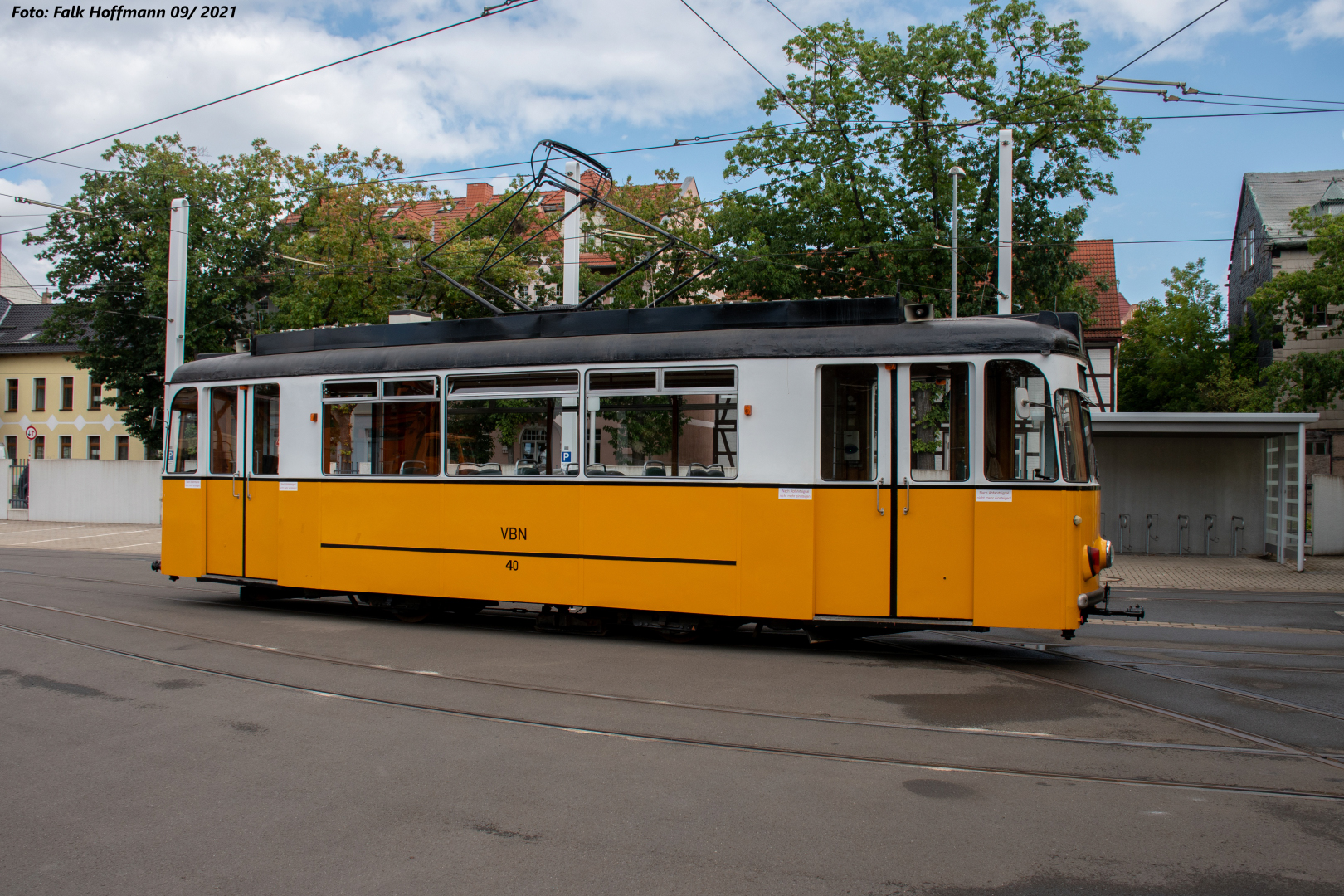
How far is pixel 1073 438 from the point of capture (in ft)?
26.3

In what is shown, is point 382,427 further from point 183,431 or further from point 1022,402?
point 1022,402

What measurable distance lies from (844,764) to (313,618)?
742 centimetres

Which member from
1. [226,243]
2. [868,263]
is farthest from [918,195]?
[226,243]

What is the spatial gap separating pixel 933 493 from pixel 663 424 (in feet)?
8.13

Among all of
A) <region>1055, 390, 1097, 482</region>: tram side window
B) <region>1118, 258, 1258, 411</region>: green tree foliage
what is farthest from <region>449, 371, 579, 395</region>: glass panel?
<region>1118, 258, 1258, 411</region>: green tree foliage

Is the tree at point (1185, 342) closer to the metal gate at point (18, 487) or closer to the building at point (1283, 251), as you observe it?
the building at point (1283, 251)

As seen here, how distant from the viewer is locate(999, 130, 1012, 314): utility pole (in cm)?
1508

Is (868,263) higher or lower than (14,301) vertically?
lower

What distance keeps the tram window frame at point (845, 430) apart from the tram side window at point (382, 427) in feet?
12.9

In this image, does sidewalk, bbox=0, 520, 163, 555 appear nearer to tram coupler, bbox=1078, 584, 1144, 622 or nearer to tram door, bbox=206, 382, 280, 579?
tram door, bbox=206, 382, 280, 579

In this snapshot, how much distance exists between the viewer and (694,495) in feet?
28.8

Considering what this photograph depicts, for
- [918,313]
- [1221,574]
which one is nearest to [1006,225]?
[1221,574]

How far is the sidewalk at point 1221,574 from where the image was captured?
50.3 ft

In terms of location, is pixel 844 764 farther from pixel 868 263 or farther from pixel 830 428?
pixel 868 263
